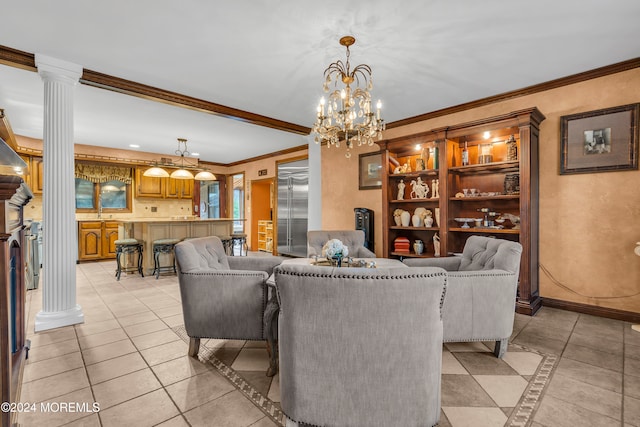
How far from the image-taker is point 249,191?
28.4 ft

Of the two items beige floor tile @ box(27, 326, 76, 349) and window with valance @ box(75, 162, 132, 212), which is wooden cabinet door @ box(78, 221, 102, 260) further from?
beige floor tile @ box(27, 326, 76, 349)

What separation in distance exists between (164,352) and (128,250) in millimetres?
3346

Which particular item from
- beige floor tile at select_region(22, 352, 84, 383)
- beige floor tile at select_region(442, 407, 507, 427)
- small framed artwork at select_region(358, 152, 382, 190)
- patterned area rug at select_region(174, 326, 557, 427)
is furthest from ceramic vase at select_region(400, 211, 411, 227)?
beige floor tile at select_region(22, 352, 84, 383)

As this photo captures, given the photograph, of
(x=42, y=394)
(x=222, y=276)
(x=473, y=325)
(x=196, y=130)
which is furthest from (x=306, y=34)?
(x=196, y=130)

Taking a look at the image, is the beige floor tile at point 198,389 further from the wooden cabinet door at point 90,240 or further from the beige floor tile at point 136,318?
the wooden cabinet door at point 90,240

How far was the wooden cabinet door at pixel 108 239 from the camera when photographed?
686 centimetres

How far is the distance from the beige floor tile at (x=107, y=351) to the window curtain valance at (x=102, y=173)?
5868mm

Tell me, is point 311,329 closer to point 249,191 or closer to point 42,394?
point 42,394

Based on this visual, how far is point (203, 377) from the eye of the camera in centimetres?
206

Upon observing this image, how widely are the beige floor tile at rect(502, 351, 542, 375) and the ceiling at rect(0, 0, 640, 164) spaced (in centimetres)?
260

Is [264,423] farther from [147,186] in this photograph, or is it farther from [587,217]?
[147,186]

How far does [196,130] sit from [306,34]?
12.2 ft

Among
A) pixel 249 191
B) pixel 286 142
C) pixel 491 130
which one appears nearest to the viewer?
pixel 491 130

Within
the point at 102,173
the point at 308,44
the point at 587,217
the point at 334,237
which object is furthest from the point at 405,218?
the point at 102,173
